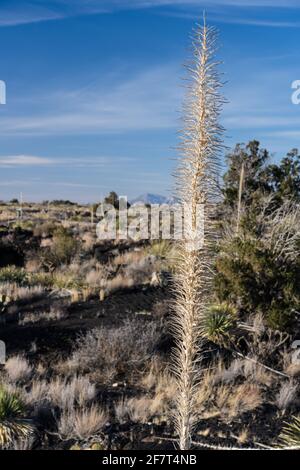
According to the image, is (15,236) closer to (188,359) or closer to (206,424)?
(206,424)

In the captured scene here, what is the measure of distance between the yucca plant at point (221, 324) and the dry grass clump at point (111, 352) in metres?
1.30

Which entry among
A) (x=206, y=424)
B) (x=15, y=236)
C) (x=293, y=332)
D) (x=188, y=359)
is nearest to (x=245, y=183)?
(x=15, y=236)

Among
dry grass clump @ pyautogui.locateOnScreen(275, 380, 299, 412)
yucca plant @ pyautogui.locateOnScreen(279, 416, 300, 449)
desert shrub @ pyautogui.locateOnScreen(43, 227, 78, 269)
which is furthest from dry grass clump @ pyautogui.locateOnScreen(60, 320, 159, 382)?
desert shrub @ pyautogui.locateOnScreen(43, 227, 78, 269)

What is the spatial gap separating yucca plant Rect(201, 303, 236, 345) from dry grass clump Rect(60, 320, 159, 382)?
130 centimetres

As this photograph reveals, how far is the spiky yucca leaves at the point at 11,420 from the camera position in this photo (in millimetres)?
5582

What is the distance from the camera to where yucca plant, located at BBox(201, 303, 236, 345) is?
967cm

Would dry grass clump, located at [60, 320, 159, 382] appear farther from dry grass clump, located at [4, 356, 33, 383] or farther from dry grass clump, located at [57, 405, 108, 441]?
dry grass clump, located at [57, 405, 108, 441]

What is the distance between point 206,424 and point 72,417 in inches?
68.3

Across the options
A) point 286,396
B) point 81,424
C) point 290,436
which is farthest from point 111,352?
point 290,436

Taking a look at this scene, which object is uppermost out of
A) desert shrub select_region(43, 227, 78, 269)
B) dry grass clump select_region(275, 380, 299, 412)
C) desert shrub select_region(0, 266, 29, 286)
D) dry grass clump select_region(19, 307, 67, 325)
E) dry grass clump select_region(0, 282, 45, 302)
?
desert shrub select_region(43, 227, 78, 269)

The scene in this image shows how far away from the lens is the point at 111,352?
829 centimetres

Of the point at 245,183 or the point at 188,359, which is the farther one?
the point at 245,183

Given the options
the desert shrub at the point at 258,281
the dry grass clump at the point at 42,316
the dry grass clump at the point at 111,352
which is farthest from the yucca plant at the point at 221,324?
the dry grass clump at the point at 42,316
